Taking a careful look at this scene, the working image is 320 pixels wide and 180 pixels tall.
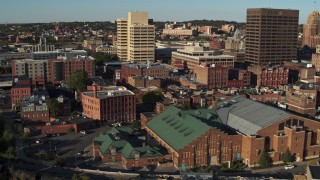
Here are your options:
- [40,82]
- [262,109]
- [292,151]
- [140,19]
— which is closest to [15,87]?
[40,82]

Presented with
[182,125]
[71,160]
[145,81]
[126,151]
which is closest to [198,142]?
[182,125]

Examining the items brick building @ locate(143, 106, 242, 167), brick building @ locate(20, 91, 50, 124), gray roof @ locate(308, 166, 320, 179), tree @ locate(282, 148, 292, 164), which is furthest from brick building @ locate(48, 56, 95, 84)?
gray roof @ locate(308, 166, 320, 179)

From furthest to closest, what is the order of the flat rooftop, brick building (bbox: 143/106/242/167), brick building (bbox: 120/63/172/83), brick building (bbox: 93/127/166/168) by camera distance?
brick building (bbox: 120/63/172/83) < the flat rooftop < brick building (bbox: 143/106/242/167) < brick building (bbox: 93/127/166/168)

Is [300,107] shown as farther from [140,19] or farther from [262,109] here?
[140,19]

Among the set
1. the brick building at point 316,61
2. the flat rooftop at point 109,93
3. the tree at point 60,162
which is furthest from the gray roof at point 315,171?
the brick building at point 316,61

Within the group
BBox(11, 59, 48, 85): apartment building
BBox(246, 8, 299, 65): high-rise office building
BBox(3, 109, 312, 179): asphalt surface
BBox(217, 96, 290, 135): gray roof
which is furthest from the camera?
BBox(246, 8, 299, 65): high-rise office building

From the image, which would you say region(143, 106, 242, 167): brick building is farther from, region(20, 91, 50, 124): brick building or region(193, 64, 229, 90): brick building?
region(193, 64, 229, 90): brick building

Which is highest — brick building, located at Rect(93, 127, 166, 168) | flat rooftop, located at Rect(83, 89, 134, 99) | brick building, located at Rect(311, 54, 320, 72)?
brick building, located at Rect(311, 54, 320, 72)

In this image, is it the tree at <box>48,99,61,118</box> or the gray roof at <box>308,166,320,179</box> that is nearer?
the gray roof at <box>308,166,320,179</box>
